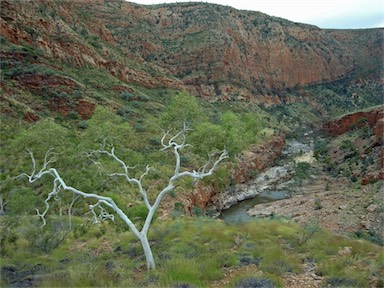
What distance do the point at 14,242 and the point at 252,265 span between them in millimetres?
A: 8264

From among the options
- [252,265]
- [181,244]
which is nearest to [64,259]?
[181,244]

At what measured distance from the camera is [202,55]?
2825 inches

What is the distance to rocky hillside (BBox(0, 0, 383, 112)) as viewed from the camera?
36.3 metres

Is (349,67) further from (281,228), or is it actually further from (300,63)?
(281,228)

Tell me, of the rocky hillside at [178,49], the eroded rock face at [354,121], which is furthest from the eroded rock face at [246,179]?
the rocky hillside at [178,49]

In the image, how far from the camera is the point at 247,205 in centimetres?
2831

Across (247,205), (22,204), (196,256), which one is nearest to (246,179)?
(247,205)

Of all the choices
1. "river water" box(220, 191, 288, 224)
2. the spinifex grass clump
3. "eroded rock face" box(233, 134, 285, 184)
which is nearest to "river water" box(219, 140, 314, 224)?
"river water" box(220, 191, 288, 224)

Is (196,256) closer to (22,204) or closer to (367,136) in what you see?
(22,204)

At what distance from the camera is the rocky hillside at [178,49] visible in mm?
36284

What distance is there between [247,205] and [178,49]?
5026cm

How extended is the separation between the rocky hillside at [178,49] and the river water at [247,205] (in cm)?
1883

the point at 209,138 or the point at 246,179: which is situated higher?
the point at 209,138

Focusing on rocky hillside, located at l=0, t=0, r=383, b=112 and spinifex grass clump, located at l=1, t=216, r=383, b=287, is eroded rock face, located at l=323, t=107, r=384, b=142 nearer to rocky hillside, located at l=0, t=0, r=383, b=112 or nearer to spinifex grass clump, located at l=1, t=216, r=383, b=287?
rocky hillside, located at l=0, t=0, r=383, b=112
